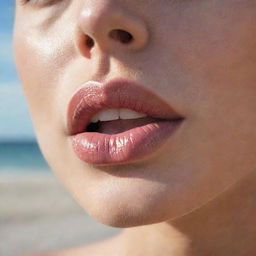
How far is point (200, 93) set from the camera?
0.87 metres

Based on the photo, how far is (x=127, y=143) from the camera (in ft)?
3.00

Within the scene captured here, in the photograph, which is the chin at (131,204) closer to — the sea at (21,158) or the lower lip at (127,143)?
the lower lip at (127,143)

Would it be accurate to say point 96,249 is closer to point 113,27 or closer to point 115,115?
point 115,115

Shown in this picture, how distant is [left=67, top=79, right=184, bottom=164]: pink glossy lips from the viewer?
891 millimetres

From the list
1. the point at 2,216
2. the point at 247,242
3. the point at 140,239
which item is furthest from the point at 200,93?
the point at 2,216

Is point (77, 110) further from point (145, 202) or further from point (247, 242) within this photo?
point (247, 242)

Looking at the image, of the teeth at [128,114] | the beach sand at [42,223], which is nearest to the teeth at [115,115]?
the teeth at [128,114]

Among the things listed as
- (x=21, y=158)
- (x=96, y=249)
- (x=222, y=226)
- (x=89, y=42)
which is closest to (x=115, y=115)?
(x=89, y=42)

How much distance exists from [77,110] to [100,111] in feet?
0.14

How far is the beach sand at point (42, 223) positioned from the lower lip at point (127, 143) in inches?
100

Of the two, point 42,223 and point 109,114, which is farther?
point 42,223

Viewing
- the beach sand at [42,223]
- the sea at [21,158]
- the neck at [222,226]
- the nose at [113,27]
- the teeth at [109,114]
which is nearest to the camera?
the nose at [113,27]

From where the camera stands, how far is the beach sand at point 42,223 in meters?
3.60

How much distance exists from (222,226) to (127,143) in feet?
1.06
